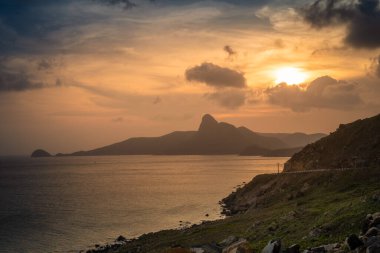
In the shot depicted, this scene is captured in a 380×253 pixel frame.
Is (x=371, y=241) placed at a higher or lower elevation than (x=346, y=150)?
lower

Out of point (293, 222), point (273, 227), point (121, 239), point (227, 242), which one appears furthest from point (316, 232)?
point (121, 239)

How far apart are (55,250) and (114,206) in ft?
177

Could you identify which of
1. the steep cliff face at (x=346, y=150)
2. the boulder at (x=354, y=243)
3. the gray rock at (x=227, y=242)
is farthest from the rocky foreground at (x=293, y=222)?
the steep cliff face at (x=346, y=150)

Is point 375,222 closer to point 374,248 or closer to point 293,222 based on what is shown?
point 374,248

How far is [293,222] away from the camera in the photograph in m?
49.1

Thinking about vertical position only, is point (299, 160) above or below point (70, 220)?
above

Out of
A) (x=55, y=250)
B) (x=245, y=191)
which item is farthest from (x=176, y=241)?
(x=245, y=191)

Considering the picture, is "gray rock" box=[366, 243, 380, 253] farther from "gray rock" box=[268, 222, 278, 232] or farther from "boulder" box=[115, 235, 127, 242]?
"boulder" box=[115, 235, 127, 242]

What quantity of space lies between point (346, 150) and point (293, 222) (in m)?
64.0

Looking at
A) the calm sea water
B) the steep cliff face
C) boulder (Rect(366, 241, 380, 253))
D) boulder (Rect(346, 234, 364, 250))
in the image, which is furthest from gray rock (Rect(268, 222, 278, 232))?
the steep cliff face

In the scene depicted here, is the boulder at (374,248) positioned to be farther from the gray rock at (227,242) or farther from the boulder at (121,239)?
the boulder at (121,239)

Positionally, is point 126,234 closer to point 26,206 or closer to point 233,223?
point 233,223

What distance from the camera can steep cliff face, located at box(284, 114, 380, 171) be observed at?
9731 centimetres

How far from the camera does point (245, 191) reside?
4818 inches
